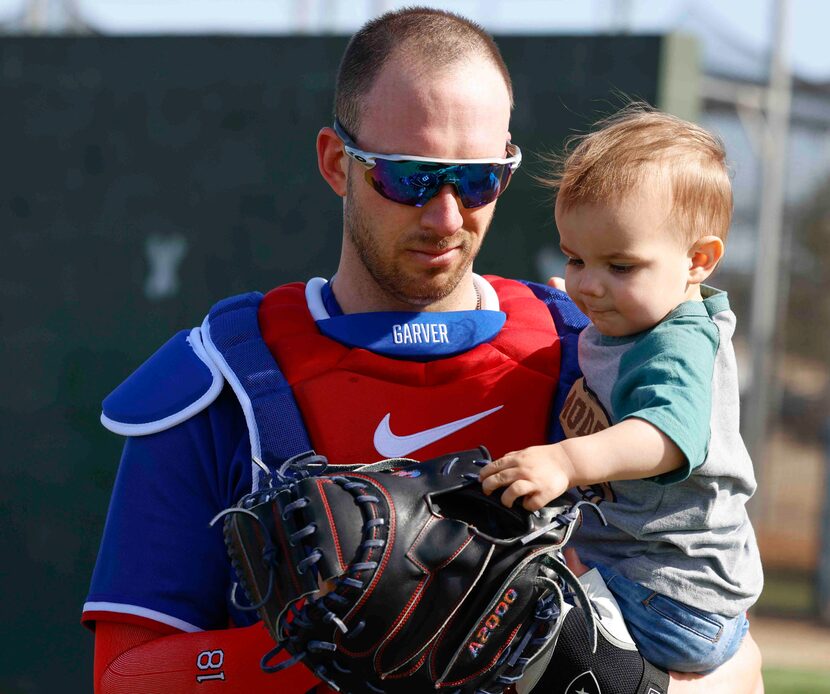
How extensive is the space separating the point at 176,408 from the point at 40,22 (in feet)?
24.1

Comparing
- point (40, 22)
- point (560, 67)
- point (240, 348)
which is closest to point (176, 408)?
point (240, 348)

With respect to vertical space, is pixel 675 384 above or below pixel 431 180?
below

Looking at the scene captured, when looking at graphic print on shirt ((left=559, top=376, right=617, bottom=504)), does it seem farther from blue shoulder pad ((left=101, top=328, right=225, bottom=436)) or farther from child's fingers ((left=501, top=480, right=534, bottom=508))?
blue shoulder pad ((left=101, top=328, right=225, bottom=436))

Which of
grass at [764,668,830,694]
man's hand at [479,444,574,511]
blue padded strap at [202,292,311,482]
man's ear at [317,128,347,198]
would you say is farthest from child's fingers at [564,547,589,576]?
grass at [764,668,830,694]

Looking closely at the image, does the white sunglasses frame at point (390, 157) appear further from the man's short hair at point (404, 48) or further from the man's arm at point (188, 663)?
the man's arm at point (188, 663)

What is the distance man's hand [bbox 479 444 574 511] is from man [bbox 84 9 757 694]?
45 centimetres

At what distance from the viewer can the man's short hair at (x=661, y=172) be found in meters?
2.22

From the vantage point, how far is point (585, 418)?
2.31m

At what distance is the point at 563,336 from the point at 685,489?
1.89 ft

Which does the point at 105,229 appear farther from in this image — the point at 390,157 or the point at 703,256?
the point at 703,256

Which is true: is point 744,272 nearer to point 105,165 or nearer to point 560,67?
point 560,67

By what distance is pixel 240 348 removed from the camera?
252 centimetres

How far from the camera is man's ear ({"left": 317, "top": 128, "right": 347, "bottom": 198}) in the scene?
2.72 meters

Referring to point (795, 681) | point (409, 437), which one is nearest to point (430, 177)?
point (409, 437)
